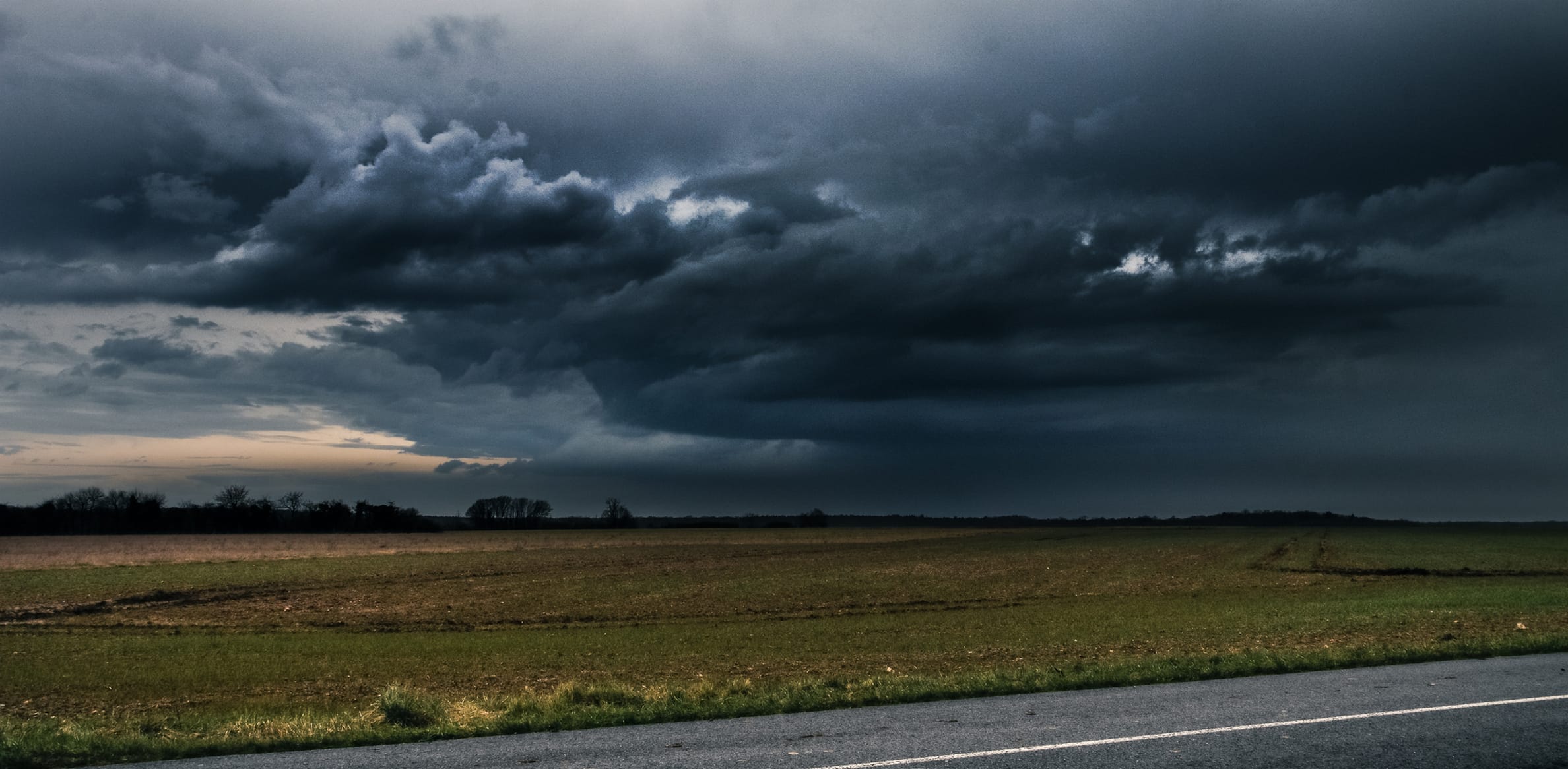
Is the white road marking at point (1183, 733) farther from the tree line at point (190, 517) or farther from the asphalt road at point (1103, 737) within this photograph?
the tree line at point (190, 517)

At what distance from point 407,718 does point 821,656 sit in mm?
12791

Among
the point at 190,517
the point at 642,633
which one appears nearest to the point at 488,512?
the point at 190,517

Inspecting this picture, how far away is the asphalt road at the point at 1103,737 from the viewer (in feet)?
28.1

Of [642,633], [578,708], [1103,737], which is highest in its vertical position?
[1103,737]

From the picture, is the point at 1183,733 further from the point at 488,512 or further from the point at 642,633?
the point at 488,512

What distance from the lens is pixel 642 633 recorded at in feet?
100

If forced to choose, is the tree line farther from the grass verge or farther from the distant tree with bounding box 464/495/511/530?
the grass verge

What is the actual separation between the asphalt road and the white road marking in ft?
0.08

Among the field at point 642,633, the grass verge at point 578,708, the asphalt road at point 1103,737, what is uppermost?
the asphalt road at point 1103,737

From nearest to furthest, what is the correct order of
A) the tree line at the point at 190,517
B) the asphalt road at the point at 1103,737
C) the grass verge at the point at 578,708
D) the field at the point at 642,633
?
the asphalt road at the point at 1103,737, the grass verge at the point at 578,708, the field at the point at 642,633, the tree line at the point at 190,517

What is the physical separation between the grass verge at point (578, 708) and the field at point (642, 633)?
61mm

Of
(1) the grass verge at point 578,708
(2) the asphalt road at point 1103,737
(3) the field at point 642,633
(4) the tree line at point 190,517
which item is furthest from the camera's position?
(4) the tree line at point 190,517

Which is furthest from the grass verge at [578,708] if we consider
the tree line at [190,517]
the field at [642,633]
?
the tree line at [190,517]

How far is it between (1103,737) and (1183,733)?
30.9 inches
